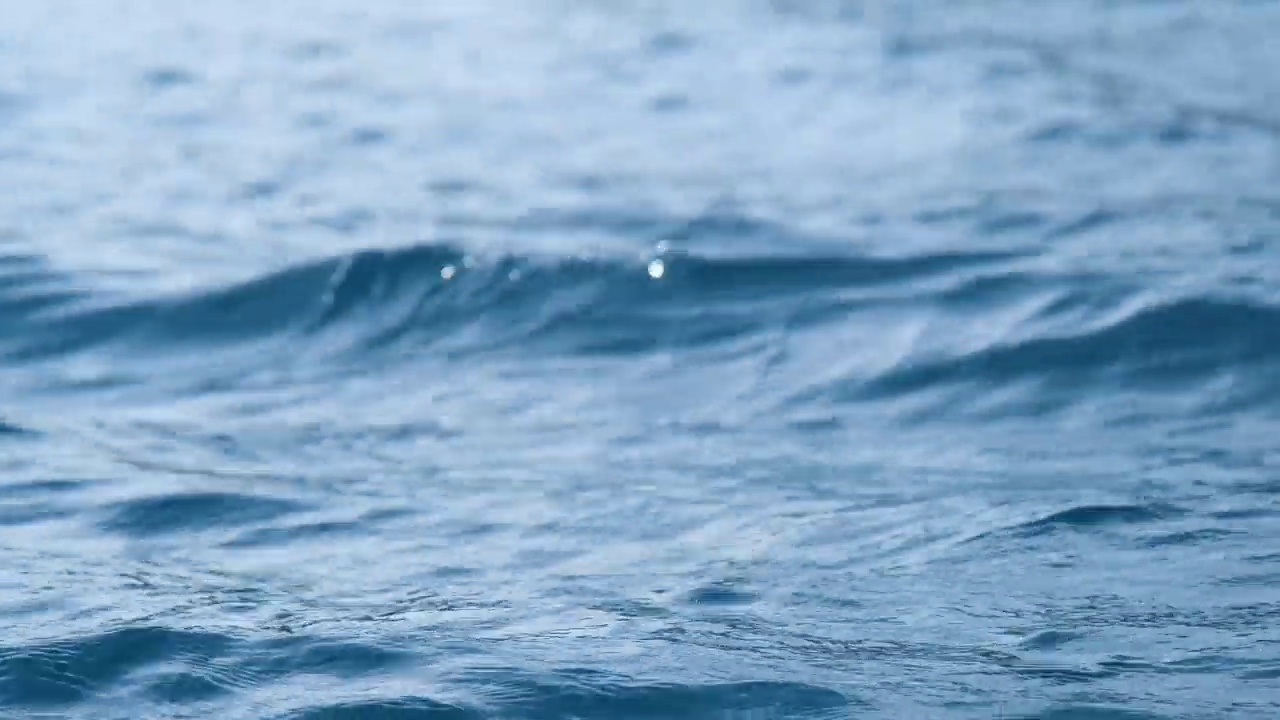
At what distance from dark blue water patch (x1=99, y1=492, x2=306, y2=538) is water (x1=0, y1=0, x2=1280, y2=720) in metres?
0.02

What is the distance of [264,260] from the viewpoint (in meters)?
8.81

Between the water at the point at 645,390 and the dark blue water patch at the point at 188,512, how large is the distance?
0.8 inches

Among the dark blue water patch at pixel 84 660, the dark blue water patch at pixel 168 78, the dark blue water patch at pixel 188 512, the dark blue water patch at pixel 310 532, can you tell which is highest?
the dark blue water patch at pixel 168 78

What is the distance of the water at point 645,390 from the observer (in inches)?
188

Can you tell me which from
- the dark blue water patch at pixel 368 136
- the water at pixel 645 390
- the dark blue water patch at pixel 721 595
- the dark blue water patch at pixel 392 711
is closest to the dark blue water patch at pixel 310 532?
the water at pixel 645 390

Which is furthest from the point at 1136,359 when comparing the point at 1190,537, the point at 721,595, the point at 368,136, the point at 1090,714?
the point at 368,136

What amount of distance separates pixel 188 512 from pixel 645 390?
185 cm

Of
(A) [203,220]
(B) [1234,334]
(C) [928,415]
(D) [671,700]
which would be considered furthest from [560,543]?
(A) [203,220]

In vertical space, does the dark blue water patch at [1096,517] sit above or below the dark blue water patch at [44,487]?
below

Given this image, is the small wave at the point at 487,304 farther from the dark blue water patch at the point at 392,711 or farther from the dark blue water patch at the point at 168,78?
the dark blue water patch at the point at 168,78

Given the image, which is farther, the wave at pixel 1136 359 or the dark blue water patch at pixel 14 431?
the wave at pixel 1136 359

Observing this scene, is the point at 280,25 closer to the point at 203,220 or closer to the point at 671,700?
the point at 203,220

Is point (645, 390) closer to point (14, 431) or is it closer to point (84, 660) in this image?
point (14, 431)

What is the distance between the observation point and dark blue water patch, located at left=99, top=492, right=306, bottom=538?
582 centimetres
